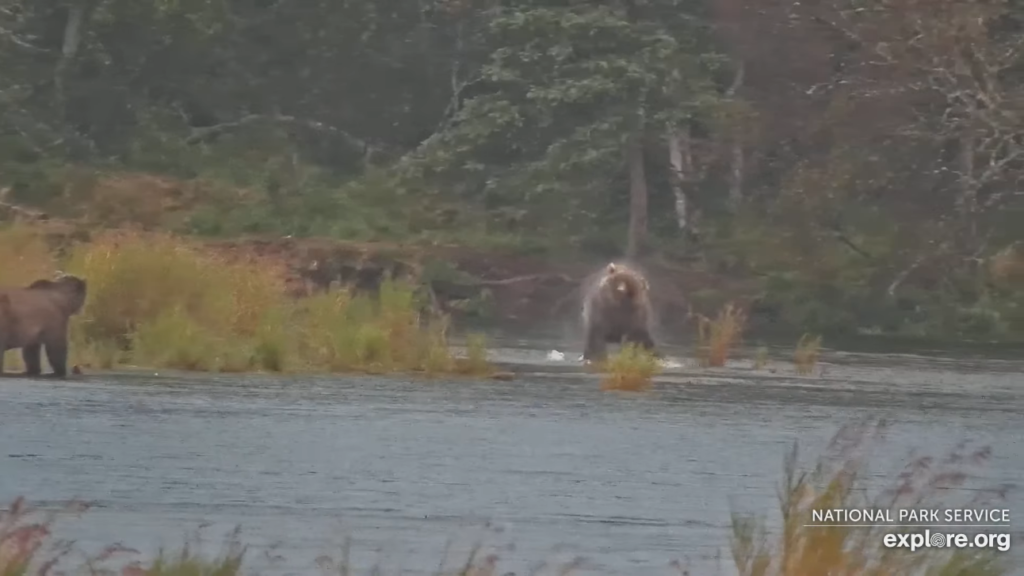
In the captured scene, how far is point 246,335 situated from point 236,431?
5.84 metres

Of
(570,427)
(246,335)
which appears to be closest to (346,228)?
(246,335)

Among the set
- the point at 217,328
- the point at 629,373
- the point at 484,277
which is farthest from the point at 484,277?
the point at 629,373

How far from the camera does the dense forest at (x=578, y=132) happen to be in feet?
121

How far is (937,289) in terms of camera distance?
Answer: 119ft

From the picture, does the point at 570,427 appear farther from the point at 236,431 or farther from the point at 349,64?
the point at 349,64

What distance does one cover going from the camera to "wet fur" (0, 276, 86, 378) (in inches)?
684

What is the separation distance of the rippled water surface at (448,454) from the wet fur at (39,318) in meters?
0.38

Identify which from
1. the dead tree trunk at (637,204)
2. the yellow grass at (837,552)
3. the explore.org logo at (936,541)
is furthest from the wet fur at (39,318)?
the dead tree trunk at (637,204)

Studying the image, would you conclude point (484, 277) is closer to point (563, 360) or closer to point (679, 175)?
point (679, 175)

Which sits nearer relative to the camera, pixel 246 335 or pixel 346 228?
pixel 246 335

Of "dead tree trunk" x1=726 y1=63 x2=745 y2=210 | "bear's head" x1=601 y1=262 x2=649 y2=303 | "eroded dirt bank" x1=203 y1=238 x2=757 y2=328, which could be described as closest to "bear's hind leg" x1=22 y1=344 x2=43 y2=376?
"bear's head" x1=601 y1=262 x2=649 y2=303

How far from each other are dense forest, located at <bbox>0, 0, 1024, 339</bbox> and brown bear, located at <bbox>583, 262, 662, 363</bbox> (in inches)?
510

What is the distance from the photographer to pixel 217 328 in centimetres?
2023

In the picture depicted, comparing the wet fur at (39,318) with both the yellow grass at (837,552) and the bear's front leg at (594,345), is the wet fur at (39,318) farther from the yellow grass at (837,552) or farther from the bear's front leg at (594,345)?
the yellow grass at (837,552)
